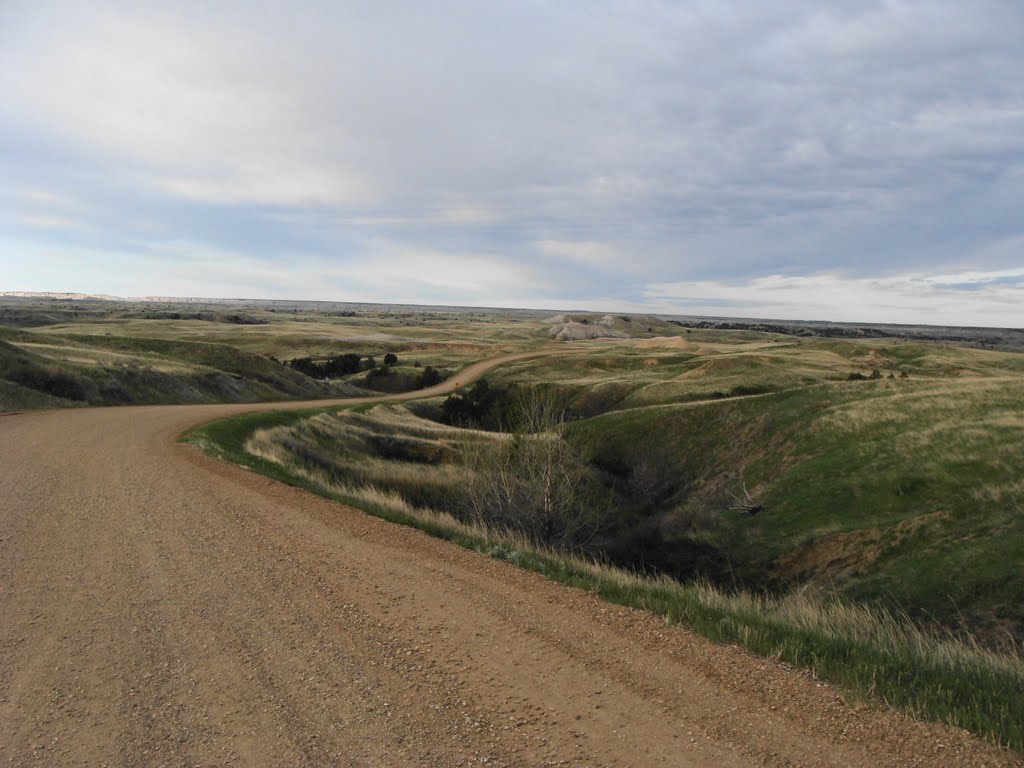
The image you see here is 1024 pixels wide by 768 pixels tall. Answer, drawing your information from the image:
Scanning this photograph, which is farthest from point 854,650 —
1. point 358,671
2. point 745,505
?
point 745,505

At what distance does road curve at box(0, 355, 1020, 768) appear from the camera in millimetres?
5027

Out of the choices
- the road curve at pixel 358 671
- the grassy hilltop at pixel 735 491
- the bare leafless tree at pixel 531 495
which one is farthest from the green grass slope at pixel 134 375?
the road curve at pixel 358 671

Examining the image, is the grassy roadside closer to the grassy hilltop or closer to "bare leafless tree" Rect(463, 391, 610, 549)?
the grassy hilltop

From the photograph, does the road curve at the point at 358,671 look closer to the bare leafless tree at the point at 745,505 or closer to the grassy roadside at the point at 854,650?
the grassy roadside at the point at 854,650

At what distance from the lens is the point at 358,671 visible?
20.5 ft

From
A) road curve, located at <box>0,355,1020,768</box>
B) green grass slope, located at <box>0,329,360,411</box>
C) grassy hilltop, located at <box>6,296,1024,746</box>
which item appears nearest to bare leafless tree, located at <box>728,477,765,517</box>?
grassy hilltop, located at <box>6,296,1024,746</box>

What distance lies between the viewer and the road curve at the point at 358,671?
5.03 metres

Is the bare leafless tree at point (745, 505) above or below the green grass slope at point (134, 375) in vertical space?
below

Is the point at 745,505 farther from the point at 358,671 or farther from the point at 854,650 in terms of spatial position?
the point at 358,671

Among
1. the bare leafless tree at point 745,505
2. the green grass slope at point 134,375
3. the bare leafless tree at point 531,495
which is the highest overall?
the green grass slope at point 134,375

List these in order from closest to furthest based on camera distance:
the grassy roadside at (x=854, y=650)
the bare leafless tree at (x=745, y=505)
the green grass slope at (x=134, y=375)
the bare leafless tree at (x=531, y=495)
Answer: the grassy roadside at (x=854, y=650) < the bare leafless tree at (x=531, y=495) < the bare leafless tree at (x=745, y=505) < the green grass slope at (x=134, y=375)

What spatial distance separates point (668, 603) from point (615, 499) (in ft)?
74.1

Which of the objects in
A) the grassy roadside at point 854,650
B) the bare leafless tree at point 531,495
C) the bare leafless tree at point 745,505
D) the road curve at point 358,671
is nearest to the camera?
the road curve at point 358,671

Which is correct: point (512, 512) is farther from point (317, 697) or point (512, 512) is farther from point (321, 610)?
point (317, 697)
